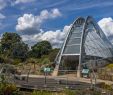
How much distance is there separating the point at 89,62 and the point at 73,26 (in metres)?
13.6

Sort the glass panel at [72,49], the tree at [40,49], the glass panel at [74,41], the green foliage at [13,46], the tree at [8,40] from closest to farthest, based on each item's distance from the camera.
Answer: the glass panel at [72,49] < the glass panel at [74,41] < the green foliage at [13,46] < the tree at [8,40] < the tree at [40,49]

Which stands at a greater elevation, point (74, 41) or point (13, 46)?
point (13, 46)

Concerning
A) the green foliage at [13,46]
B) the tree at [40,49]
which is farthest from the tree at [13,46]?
the tree at [40,49]

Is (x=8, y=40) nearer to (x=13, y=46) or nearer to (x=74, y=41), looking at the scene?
(x=13, y=46)

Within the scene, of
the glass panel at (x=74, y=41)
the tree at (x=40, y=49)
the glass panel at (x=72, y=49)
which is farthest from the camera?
the tree at (x=40, y=49)

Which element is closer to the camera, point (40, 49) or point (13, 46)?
point (13, 46)

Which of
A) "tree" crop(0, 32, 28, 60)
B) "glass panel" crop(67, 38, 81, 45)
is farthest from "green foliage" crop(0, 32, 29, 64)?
"glass panel" crop(67, 38, 81, 45)

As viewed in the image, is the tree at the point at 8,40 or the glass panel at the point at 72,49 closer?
the glass panel at the point at 72,49

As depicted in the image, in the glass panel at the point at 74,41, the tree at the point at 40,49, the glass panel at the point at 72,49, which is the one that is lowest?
the glass panel at the point at 72,49

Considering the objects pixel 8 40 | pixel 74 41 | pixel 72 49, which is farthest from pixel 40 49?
pixel 72 49

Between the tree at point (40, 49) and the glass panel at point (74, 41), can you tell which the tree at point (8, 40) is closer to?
the tree at point (40, 49)

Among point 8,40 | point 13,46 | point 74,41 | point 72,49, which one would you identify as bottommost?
point 72,49

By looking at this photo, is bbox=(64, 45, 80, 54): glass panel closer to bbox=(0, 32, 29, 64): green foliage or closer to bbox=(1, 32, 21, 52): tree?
bbox=(0, 32, 29, 64): green foliage

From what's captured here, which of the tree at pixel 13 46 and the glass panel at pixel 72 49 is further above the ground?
the tree at pixel 13 46
